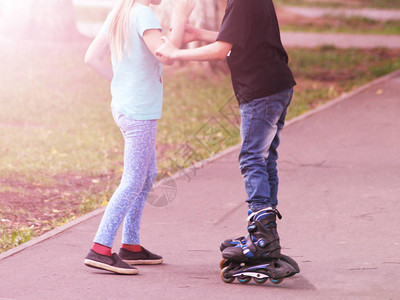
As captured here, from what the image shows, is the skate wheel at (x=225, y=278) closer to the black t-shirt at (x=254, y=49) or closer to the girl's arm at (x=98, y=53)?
the black t-shirt at (x=254, y=49)

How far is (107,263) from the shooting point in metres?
4.94

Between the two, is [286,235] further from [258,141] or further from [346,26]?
[346,26]

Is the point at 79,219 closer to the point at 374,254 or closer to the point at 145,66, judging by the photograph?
the point at 145,66

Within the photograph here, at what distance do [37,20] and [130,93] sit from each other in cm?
1186

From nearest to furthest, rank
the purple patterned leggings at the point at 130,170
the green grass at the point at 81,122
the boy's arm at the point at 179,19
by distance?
the boy's arm at the point at 179,19
the purple patterned leggings at the point at 130,170
the green grass at the point at 81,122

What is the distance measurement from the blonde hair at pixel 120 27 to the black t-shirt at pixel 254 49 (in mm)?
592

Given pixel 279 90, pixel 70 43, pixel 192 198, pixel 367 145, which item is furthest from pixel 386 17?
pixel 279 90

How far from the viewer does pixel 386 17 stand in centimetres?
2636

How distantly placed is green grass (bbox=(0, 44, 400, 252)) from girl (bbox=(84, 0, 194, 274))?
1134 millimetres

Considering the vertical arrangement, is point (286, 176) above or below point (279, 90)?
below

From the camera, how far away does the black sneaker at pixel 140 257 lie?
5246 mm

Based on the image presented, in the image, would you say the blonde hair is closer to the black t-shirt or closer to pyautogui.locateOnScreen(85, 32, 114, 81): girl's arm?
pyautogui.locateOnScreen(85, 32, 114, 81): girl's arm

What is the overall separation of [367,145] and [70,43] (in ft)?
28.8

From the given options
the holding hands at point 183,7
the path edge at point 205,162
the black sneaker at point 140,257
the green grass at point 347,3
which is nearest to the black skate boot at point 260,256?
the black sneaker at point 140,257
